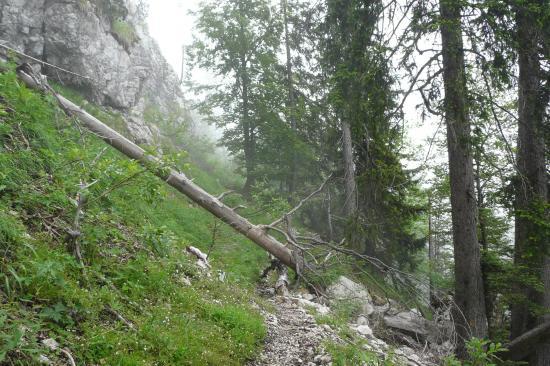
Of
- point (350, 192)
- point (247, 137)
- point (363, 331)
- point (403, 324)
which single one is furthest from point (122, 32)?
point (403, 324)

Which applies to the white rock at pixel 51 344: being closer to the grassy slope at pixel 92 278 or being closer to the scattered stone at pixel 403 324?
the grassy slope at pixel 92 278

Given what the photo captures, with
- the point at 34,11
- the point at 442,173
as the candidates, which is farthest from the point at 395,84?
the point at 34,11

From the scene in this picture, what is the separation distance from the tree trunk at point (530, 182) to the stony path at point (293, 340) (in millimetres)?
4233

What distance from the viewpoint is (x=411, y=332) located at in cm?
1095

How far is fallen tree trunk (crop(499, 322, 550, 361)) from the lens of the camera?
26.9 feet

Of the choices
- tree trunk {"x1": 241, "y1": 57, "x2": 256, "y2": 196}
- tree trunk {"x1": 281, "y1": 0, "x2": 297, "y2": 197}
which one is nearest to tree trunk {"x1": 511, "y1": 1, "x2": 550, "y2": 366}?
tree trunk {"x1": 281, "y1": 0, "x2": 297, "y2": 197}

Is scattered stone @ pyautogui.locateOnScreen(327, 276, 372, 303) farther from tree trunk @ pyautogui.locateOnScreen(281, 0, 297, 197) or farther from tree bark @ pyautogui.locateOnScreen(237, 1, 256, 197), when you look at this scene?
tree bark @ pyautogui.locateOnScreen(237, 1, 256, 197)

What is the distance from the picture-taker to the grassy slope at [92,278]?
326 centimetres

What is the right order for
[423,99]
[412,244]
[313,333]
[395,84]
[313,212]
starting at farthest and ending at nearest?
1. [313,212]
2. [412,244]
3. [395,84]
4. [423,99]
5. [313,333]

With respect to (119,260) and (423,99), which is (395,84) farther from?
(119,260)

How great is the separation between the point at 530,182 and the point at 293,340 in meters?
6.88

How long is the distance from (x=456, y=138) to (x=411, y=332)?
21.7 ft

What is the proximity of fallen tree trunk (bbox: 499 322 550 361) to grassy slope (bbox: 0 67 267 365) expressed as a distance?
621 centimetres

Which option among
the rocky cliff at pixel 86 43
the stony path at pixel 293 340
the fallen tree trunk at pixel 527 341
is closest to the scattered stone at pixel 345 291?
the stony path at pixel 293 340
